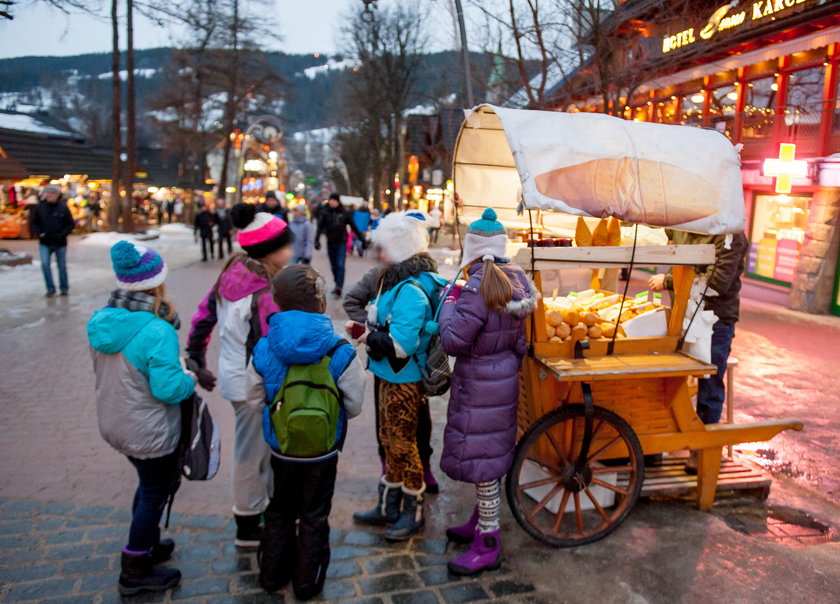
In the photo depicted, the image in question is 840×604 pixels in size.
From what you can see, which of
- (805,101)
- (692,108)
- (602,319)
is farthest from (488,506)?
(692,108)

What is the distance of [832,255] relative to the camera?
12.2 meters

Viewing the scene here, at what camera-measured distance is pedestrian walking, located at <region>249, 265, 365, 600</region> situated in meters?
2.99

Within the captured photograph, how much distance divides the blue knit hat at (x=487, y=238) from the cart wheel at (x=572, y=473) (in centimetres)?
95

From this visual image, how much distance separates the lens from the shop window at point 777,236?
547 inches

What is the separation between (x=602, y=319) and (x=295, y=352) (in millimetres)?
2132

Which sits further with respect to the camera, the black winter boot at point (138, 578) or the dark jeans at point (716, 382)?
the dark jeans at point (716, 382)

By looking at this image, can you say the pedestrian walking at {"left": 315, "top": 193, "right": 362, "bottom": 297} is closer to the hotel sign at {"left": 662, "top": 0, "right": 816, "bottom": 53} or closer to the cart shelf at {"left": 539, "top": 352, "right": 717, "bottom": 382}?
the hotel sign at {"left": 662, "top": 0, "right": 816, "bottom": 53}

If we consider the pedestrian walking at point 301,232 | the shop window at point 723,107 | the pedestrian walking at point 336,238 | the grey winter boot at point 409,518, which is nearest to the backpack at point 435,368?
the grey winter boot at point 409,518

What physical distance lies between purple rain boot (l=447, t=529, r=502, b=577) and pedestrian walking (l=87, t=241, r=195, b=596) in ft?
4.68

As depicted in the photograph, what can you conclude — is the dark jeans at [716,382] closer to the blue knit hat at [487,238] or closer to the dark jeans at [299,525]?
the blue knit hat at [487,238]

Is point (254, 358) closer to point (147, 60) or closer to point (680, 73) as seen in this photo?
point (680, 73)

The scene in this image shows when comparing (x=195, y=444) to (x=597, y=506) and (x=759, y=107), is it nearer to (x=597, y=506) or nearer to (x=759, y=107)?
(x=597, y=506)

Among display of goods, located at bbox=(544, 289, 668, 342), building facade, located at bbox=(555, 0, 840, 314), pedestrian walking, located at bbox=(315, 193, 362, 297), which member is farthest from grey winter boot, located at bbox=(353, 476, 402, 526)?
building facade, located at bbox=(555, 0, 840, 314)

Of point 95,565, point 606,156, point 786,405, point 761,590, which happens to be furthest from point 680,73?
point 95,565
